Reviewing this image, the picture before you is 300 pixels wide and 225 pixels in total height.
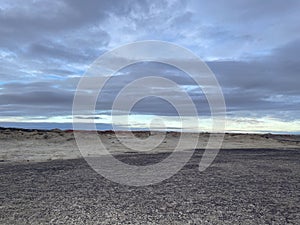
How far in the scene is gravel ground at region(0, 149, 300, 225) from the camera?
726cm

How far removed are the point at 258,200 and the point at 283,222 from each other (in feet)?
6.50

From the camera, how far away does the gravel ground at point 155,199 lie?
286 inches

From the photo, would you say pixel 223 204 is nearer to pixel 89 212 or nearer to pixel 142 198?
pixel 142 198

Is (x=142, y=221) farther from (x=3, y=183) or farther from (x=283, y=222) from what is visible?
(x=3, y=183)

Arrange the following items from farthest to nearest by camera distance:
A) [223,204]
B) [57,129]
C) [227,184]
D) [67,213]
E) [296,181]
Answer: [57,129], [296,181], [227,184], [223,204], [67,213]

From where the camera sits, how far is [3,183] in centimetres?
1175

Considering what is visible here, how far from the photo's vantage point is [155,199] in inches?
358

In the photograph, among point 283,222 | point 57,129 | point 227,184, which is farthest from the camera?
point 57,129

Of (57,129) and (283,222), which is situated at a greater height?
(57,129)

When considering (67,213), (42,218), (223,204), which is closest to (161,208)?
(223,204)

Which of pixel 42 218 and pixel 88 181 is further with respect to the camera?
pixel 88 181

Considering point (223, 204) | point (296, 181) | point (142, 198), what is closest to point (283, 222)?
point (223, 204)

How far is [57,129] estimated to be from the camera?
4834 cm

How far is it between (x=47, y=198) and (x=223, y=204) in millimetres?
4680
